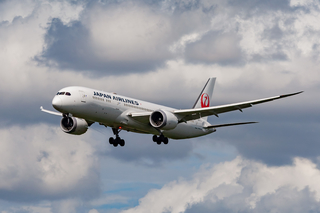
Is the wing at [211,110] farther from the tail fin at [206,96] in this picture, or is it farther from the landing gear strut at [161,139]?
the tail fin at [206,96]

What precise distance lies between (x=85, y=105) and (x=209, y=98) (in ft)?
93.4

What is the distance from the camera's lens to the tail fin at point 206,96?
80750mm

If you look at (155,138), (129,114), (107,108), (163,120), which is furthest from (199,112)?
(107,108)

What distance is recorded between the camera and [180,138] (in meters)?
72.9

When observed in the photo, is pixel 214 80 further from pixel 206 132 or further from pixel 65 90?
pixel 65 90

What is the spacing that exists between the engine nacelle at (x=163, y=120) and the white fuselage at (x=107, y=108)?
2028 millimetres

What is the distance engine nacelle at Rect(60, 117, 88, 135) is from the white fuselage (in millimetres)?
4576

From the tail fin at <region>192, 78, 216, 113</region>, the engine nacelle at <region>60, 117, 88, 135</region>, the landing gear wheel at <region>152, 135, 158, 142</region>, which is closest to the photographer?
→ the engine nacelle at <region>60, 117, 88, 135</region>

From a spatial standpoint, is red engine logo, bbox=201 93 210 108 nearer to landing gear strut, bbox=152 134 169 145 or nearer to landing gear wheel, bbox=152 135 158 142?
landing gear wheel, bbox=152 135 158 142

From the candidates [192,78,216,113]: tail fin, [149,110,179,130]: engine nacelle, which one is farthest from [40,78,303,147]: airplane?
[192,78,216,113]: tail fin

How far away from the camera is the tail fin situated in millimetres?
80750

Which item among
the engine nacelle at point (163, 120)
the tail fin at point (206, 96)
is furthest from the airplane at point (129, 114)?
the tail fin at point (206, 96)

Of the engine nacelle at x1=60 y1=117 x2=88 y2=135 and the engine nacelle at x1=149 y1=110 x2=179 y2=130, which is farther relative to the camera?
the engine nacelle at x1=60 y1=117 x2=88 y2=135

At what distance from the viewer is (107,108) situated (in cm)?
6141
